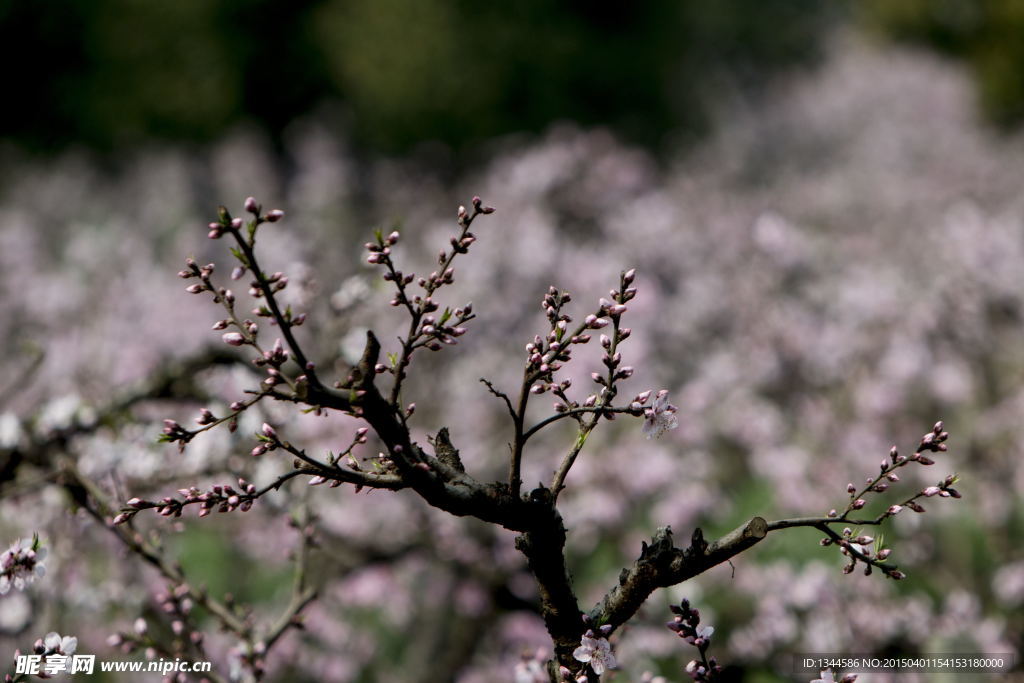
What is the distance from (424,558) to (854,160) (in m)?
15.8

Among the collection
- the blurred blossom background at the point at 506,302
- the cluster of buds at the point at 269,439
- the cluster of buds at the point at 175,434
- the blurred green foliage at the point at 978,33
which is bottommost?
the cluster of buds at the point at 269,439

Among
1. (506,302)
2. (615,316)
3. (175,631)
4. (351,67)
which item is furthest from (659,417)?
(351,67)

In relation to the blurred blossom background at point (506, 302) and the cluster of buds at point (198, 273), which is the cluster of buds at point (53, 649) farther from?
the cluster of buds at point (198, 273)

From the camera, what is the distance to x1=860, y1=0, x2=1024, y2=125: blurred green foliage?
1867cm

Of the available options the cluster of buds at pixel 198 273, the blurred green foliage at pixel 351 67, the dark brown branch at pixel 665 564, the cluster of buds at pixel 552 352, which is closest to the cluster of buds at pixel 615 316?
the cluster of buds at pixel 552 352

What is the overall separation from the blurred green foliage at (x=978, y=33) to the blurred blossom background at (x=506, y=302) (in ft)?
0.47

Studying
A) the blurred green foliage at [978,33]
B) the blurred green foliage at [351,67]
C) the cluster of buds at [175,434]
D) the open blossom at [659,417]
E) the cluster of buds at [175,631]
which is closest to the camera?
the cluster of buds at [175,434]

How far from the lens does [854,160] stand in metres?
18.2

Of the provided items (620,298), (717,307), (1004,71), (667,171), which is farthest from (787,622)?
(1004,71)

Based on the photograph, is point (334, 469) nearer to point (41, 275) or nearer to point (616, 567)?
point (616, 567)

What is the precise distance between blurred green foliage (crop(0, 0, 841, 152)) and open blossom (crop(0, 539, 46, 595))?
1447 cm

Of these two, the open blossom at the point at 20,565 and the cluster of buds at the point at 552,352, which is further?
the open blossom at the point at 20,565

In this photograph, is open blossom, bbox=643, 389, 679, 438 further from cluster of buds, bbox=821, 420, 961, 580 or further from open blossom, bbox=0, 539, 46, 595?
open blossom, bbox=0, 539, 46, 595

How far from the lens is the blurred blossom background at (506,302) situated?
14.4ft
